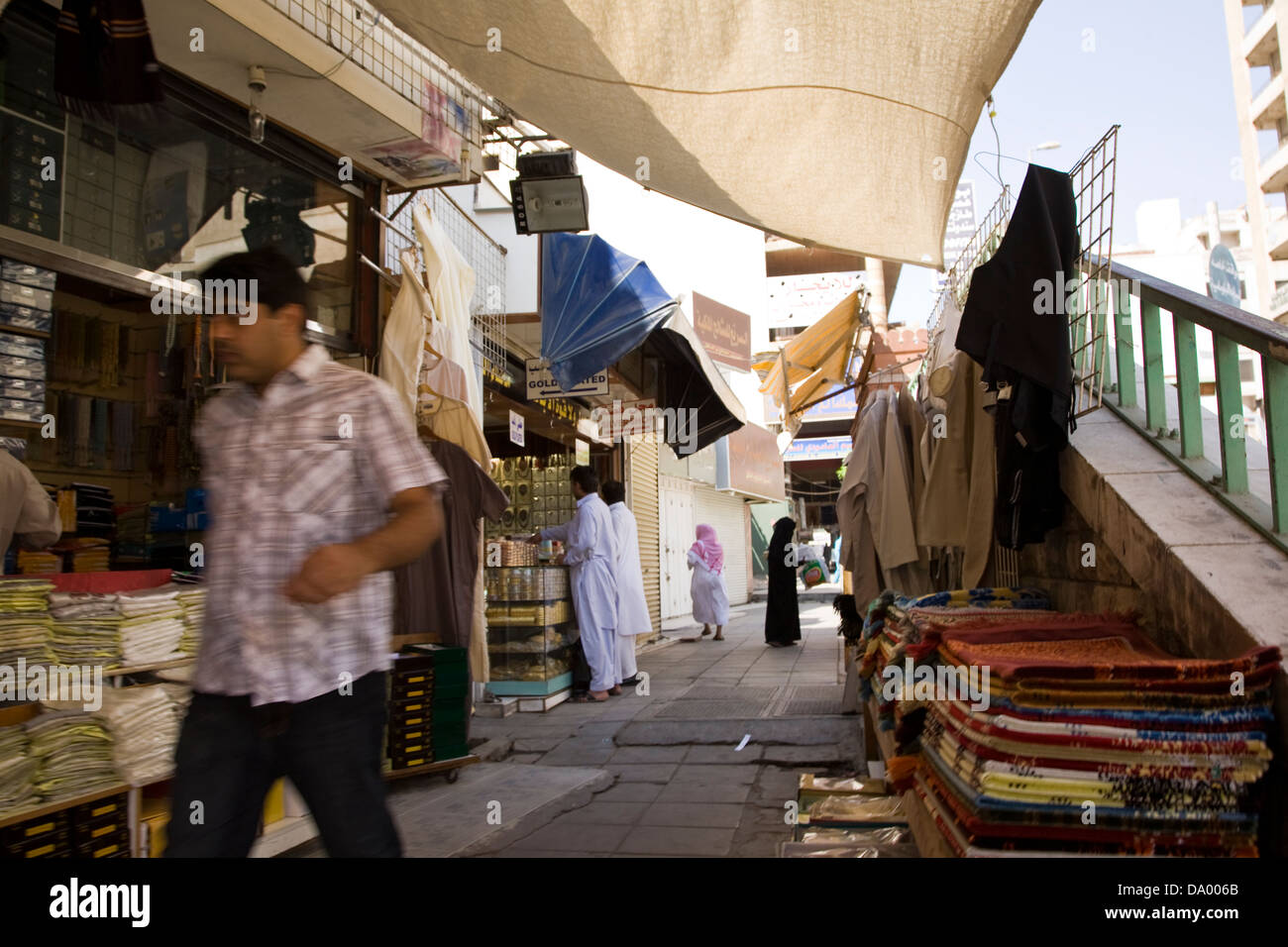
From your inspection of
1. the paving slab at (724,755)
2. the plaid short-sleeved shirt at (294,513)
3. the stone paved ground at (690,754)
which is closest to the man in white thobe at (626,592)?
the stone paved ground at (690,754)

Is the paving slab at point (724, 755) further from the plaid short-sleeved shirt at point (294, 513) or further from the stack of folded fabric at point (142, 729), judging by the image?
the plaid short-sleeved shirt at point (294, 513)

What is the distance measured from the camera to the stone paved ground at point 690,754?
4379 millimetres

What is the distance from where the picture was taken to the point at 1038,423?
3.12m

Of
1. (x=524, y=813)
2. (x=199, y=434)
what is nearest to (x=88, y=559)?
(x=524, y=813)

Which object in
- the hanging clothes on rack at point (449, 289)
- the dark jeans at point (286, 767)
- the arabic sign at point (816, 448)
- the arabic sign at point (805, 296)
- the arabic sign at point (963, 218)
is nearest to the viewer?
the dark jeans at point (286, 767)

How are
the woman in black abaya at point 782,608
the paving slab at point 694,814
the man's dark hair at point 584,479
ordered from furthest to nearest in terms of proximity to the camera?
the woman in black abaya at point 782,608 → the man's dark hair at point 584,479 → the paving slab at point 694,814

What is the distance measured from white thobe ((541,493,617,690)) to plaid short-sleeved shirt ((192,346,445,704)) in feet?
21.5

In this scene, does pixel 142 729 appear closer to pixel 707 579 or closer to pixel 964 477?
pixel 964 477

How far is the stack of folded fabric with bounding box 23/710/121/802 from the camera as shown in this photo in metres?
3.14

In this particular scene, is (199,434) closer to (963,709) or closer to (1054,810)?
(963,709)

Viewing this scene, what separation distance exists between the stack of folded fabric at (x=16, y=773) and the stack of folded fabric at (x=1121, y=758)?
3.11 metres

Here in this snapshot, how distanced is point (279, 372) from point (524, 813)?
137 inches

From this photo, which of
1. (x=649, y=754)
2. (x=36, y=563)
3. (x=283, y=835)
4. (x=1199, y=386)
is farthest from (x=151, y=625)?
(x=1199, y=386)

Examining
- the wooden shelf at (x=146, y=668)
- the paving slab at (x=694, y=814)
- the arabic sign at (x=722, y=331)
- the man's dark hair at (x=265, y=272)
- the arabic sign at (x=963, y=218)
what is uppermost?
the arabic sign at (x=963, y=218)
